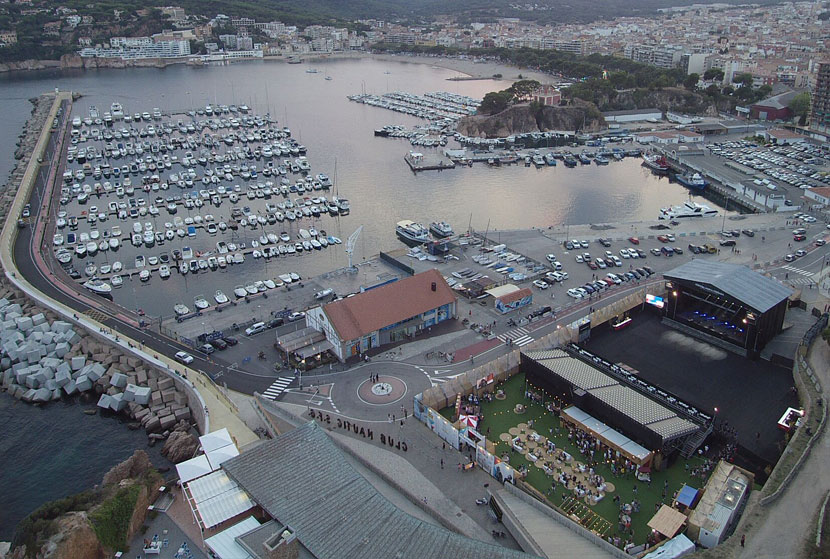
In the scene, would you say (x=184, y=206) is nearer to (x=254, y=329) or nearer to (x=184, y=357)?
(x=254, y=329)

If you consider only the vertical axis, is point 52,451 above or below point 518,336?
below

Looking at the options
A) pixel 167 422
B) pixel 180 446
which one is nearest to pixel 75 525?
pixel 180 446

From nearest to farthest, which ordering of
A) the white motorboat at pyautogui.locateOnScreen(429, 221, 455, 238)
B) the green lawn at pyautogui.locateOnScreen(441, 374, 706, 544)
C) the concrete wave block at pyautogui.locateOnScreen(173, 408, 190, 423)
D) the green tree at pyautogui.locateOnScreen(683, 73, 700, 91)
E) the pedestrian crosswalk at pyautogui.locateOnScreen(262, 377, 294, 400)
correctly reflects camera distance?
1. the green lawn at pyautogui.locateOnScreen(441, 374, 706, 544)
2. the concrete wave block at pyautogui.locateOnScreen(173, 408, 190, 423)
3. the pedestrian crosswalk at pyautogui.locateOnScreen(262, 377, 294, 400)
4. the white motorboat at pyautogui.locateOnScreen(429, 221, 455, 238)
5. the green tree at pyautogui.locateOnScreen(683, 73, 700, 91)

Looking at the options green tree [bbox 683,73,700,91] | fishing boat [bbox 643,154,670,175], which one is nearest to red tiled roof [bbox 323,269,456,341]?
fishing boat [bbox 643,154,670,175]

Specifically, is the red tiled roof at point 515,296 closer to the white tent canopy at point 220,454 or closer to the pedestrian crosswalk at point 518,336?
the pedestrian crosswalk at point 518,336

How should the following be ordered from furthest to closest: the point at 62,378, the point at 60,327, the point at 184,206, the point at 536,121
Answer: the point at 536,121
the point at 184,206
the point at 60,327
the point at 62,378

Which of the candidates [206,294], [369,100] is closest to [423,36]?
[369,100]

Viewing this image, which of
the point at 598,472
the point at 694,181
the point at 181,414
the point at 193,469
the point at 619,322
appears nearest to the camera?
the point at 193,469

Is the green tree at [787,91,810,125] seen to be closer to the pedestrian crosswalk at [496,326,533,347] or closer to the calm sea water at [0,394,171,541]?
the pedestrian crosswalk at [496,326,533,347]

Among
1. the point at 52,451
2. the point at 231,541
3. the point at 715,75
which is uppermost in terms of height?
the point at 715,75
